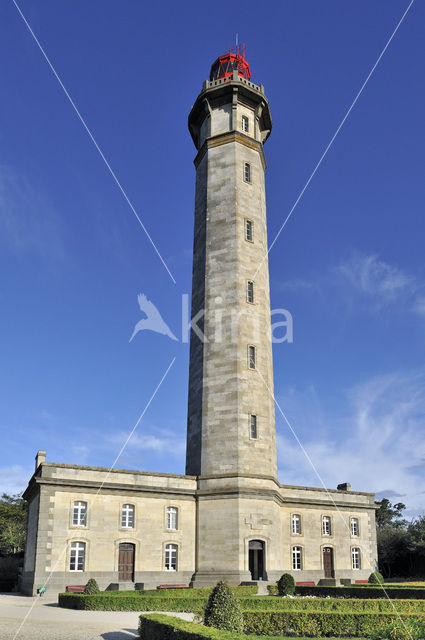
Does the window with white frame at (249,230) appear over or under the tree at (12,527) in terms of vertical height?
over

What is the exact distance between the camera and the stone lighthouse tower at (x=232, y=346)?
3272 cm

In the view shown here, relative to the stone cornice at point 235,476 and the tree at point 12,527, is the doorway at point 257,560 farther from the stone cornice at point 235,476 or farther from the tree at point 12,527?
the tree at point 12,527

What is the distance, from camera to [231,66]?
151 feet

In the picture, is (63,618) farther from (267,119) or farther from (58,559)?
(267,119)

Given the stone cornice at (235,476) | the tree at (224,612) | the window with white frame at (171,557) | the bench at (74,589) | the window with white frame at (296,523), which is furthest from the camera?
the window with white frame at (296,523)

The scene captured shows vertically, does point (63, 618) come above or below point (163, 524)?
below

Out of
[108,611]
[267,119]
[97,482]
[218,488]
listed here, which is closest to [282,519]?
[218,488]

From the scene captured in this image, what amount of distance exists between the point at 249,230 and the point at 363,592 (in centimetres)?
2320

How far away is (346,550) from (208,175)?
28026mm

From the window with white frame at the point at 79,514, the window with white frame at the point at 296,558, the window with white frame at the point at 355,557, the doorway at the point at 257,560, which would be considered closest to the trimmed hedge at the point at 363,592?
the doorway at the point at 257,560

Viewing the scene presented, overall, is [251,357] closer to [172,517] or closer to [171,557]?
[172,517]

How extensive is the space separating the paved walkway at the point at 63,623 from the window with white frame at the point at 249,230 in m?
23.8

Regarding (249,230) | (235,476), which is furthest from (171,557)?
(249,230)

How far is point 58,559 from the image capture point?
2927 centimetres
